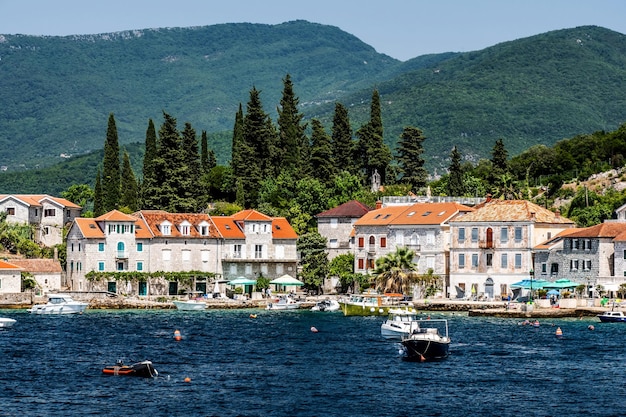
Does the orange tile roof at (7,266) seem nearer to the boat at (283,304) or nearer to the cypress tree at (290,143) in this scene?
the boat at (283,304)

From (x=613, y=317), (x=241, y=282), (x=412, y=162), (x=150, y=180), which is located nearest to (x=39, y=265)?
(x=150, y=180)

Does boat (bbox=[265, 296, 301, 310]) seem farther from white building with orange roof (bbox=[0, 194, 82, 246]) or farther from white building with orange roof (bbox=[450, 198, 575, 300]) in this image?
white building with orange roof (bbox=[0, 194, 82, 246])

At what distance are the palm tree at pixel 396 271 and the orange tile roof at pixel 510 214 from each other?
6691 mm

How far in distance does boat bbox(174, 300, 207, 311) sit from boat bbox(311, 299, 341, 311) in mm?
10116

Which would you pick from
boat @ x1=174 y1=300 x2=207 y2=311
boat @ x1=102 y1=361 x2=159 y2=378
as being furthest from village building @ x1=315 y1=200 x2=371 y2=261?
boat @ x1=102 y1=361 x2=159 y2=378

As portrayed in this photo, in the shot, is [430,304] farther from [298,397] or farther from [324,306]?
[298,397]

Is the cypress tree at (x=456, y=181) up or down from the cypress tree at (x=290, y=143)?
down

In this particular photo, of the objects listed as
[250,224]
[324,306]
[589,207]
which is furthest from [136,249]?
[589,207]

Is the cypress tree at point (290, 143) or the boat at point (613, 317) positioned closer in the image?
the boat at point (613, 317)

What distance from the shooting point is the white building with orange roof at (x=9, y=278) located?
107188mm

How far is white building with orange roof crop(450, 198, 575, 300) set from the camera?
10481cm

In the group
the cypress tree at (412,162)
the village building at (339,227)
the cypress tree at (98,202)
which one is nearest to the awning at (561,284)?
the village building at (339,227)

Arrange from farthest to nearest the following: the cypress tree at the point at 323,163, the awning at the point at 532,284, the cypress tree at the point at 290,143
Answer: the cypress tree at the point at 290,143
the cypress tree at the point at 323,163
the awning at the point at 532,284

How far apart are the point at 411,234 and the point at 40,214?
150 feet
